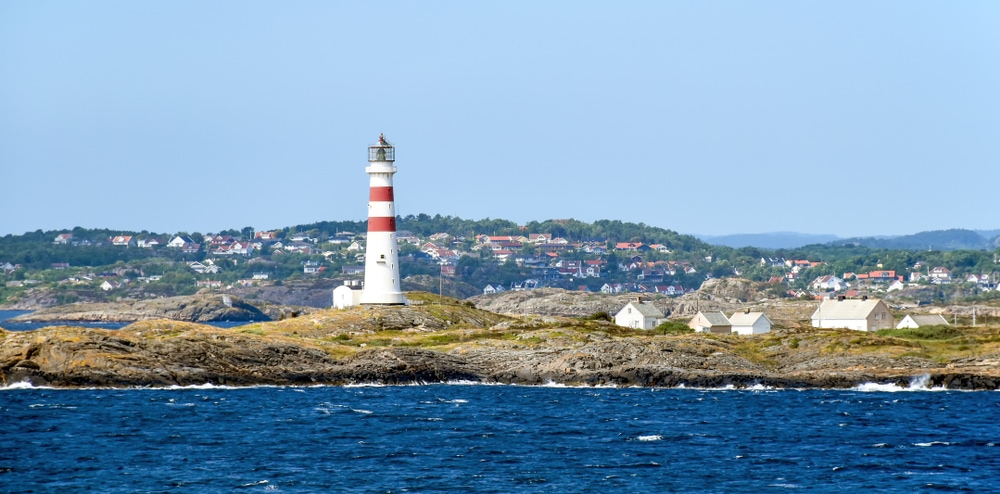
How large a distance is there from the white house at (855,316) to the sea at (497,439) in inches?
1112

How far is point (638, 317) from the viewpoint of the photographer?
108875mm

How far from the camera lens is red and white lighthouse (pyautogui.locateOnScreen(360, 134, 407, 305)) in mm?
96438

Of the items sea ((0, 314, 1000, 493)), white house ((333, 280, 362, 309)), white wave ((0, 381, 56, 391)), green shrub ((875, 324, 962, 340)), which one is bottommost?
sea ((0, 314, 1000, 493))

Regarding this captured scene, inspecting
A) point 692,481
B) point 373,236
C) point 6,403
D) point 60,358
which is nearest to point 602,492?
point 692,481

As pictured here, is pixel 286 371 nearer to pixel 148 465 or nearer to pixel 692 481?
pixel 148 465

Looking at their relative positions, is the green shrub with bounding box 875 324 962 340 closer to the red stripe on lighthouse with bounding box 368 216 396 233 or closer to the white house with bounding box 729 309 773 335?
the white house with bounding box 729 309 773 335

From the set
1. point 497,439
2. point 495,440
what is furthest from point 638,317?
point 495,440

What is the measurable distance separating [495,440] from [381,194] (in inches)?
1607

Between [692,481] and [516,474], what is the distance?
598cm

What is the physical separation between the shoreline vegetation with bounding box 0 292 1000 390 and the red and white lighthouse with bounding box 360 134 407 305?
8.38m

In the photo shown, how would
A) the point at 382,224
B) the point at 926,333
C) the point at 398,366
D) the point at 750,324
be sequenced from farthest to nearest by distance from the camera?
the point at 750,324 < the point at 382,224 < the point at 926,333 < the point at 398,366

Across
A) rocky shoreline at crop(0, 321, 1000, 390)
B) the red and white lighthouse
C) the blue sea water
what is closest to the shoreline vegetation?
rocky shoreline at crop(0, 321, 1000, 390)

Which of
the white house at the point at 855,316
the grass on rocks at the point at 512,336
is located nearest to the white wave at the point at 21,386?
the grass on rocks at the point at 512,336

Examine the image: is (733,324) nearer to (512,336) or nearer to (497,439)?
(512,336)
